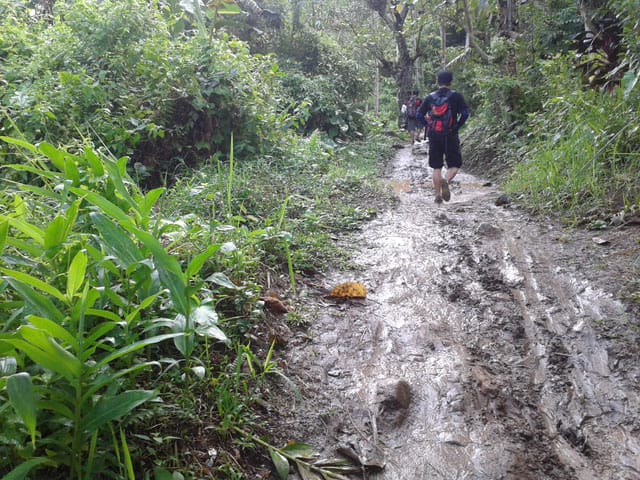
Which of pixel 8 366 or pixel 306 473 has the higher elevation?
pixel 8 366

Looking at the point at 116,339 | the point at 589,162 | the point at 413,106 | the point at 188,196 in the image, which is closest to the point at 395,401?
the point at 116,339

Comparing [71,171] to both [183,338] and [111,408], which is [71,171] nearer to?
[183,338]

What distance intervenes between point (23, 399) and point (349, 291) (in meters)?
2.47

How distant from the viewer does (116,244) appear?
1866 millimetres

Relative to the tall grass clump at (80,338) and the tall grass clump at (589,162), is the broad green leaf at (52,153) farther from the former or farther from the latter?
the tall grass clump at (589,162)

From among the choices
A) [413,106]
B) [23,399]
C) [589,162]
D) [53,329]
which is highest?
[413,106]

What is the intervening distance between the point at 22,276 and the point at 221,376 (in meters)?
0.97

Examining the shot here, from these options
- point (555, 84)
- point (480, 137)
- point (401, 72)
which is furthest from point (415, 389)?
point (401, 72)

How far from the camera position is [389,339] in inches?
112

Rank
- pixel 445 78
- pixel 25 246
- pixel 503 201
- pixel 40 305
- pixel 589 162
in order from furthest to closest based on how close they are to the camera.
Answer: pixel 445 78, pixel 503 201, pixel 589 162, pixel 25 246, pixel 40 305

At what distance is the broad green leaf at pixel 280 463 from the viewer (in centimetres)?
178

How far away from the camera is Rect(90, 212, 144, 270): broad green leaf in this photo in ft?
6.03

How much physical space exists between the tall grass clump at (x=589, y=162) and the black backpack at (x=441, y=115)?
1274 mm

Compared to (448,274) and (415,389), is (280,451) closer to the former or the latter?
(415,389)
